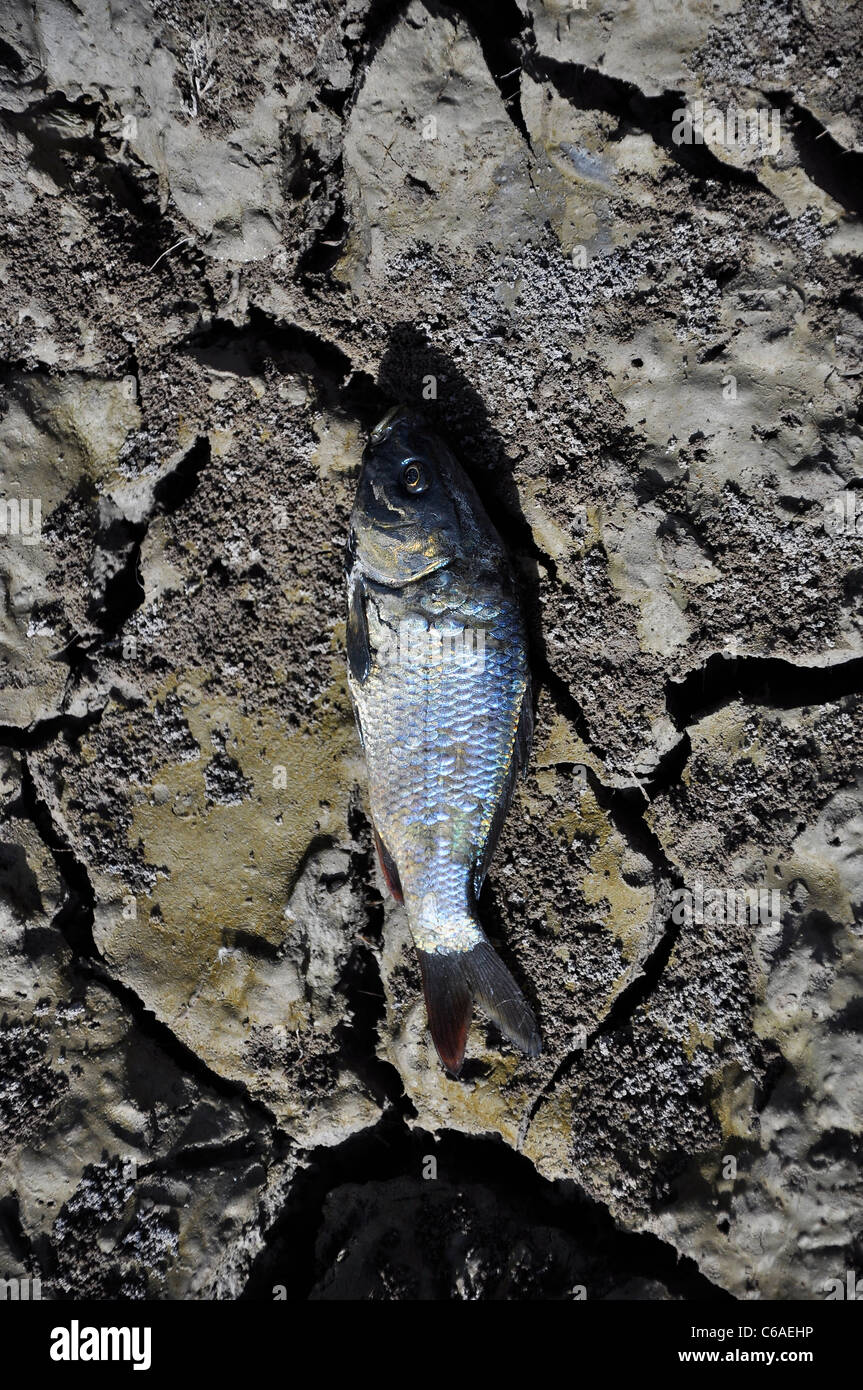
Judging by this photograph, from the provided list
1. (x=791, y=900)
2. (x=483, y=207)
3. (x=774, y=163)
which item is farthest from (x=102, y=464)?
(x=791, y=900)

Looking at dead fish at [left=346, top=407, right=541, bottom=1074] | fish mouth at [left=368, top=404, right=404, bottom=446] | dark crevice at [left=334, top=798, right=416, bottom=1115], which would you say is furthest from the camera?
dark crevice at [left=334, top=798, right=416, bottom=1115]

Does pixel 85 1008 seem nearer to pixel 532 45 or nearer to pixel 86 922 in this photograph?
pixel 86 922

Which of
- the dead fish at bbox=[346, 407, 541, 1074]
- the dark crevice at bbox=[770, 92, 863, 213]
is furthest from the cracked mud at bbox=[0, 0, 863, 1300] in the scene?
the dead fish at bbox=[346, 407, 541, 1074]

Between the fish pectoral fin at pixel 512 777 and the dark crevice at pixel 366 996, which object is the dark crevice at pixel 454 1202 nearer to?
the dark crevice at pixel 366 996

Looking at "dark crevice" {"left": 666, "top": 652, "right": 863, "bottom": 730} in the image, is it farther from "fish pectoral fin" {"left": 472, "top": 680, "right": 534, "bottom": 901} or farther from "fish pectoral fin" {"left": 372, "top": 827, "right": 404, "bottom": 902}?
"fish pectoral fin" {"left": 372, "top": 827, "right": 404, "bottom": 902}

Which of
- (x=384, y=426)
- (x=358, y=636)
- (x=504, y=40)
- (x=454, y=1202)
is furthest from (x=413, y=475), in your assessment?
(x=454, y=1202)

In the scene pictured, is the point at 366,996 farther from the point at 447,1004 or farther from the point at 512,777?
the point at 512,777

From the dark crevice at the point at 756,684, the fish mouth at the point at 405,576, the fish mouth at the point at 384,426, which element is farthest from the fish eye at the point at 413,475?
the dark crevice at the point at 756,684
